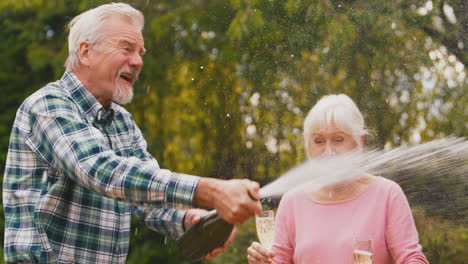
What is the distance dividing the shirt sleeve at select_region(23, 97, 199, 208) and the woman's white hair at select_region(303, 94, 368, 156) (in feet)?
4.06

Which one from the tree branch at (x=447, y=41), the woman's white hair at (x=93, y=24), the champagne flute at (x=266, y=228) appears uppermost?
the tree branch at (x=447, y=41)

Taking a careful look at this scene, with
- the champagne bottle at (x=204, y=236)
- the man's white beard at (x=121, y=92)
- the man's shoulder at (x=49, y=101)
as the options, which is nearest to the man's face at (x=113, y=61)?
the man's white beard at (x=121, y=92)

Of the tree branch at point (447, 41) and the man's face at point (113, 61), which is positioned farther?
the tree branch at point (447, 41)

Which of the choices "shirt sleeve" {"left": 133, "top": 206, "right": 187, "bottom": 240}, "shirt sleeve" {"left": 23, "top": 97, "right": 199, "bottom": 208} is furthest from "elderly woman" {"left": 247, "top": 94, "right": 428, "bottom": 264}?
"shirt sleeve" {"left": 23, "top": 97, "right": 199, "bottom": 208}

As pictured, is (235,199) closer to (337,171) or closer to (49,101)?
(49,101)

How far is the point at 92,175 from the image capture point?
1732mm

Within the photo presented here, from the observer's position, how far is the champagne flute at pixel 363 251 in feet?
7.59

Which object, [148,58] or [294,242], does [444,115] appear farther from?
[294,242]

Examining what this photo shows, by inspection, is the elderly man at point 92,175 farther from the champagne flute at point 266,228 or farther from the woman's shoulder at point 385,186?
the woman's shoulder at point 385,186

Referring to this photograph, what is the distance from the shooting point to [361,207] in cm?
276

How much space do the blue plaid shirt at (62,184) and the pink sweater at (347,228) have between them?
93 centimetres

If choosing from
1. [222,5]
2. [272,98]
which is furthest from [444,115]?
[222,5]

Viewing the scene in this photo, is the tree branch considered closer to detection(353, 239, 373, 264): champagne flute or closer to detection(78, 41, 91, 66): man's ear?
detection(353, 239, 373, 264): champagne flute

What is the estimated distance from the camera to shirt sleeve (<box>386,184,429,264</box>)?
8.32 feet
